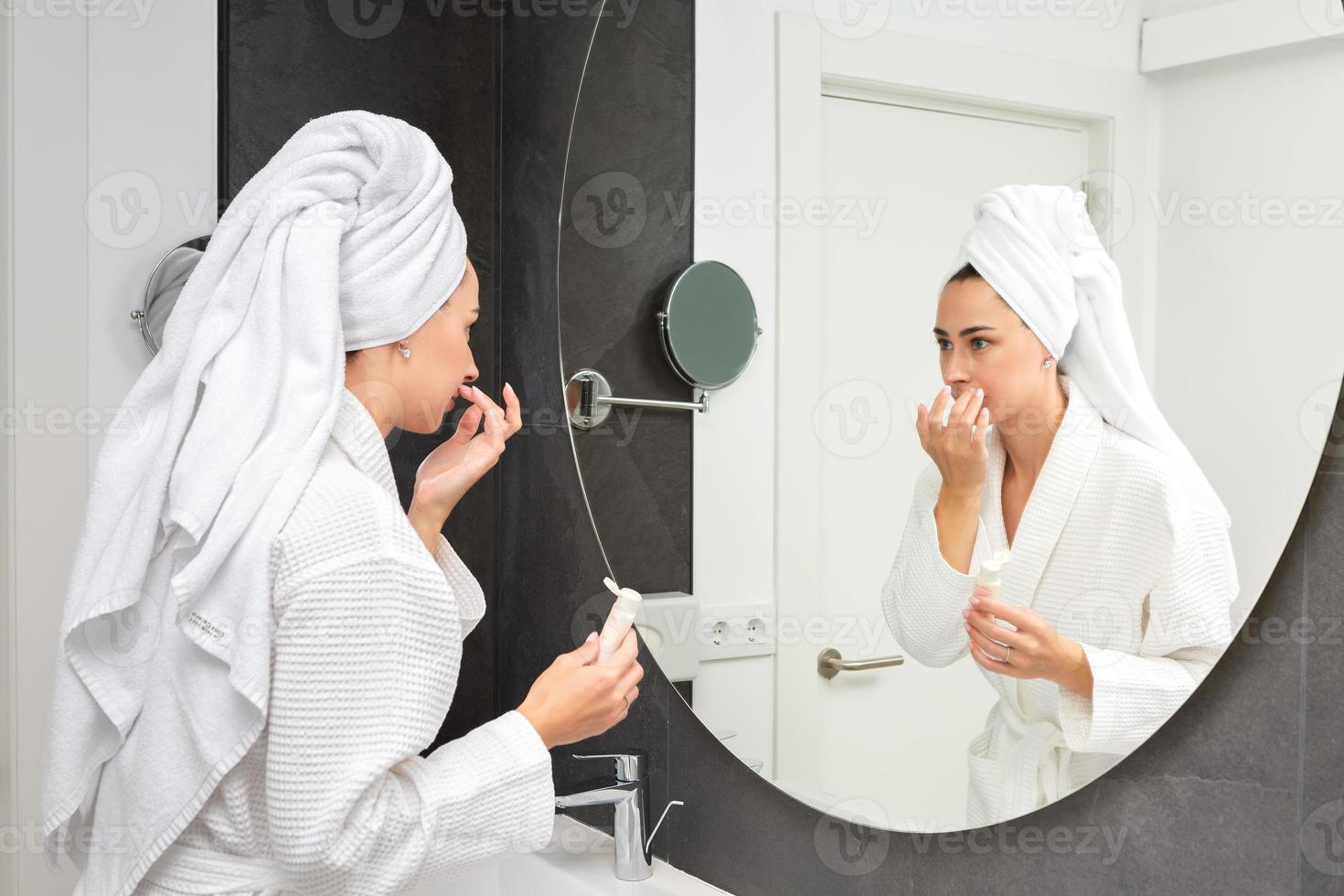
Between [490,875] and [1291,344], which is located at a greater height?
[1291,344]

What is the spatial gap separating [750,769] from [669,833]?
0.62ft

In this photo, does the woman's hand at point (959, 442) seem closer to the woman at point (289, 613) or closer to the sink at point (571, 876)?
the woman at point (289, 613)

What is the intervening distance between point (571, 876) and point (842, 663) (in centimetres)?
50

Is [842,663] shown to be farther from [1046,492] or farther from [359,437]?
[359,437]

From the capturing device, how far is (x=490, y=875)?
4.57 feet

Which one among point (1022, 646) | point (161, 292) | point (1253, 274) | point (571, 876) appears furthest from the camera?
point (161, 292)

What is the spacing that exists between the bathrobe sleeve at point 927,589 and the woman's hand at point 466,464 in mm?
441

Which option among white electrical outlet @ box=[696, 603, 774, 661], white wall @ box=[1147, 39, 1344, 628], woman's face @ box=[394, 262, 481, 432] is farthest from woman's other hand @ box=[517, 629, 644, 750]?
white wall @ box=[1147, 39, 1344, 628]

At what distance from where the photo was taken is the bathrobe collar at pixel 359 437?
0.95 metres

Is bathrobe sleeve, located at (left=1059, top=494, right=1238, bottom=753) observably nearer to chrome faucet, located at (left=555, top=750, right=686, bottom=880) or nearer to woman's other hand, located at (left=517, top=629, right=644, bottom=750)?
woman's other hand, located at (left=517, top=629, right=644, bottom=750)

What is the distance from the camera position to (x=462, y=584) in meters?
1.19

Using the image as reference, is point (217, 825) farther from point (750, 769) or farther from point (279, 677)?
point (750, 769)

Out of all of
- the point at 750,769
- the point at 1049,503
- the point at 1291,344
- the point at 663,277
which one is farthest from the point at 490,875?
the point at 1291,344

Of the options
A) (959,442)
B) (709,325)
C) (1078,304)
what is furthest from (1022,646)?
(709,325)
